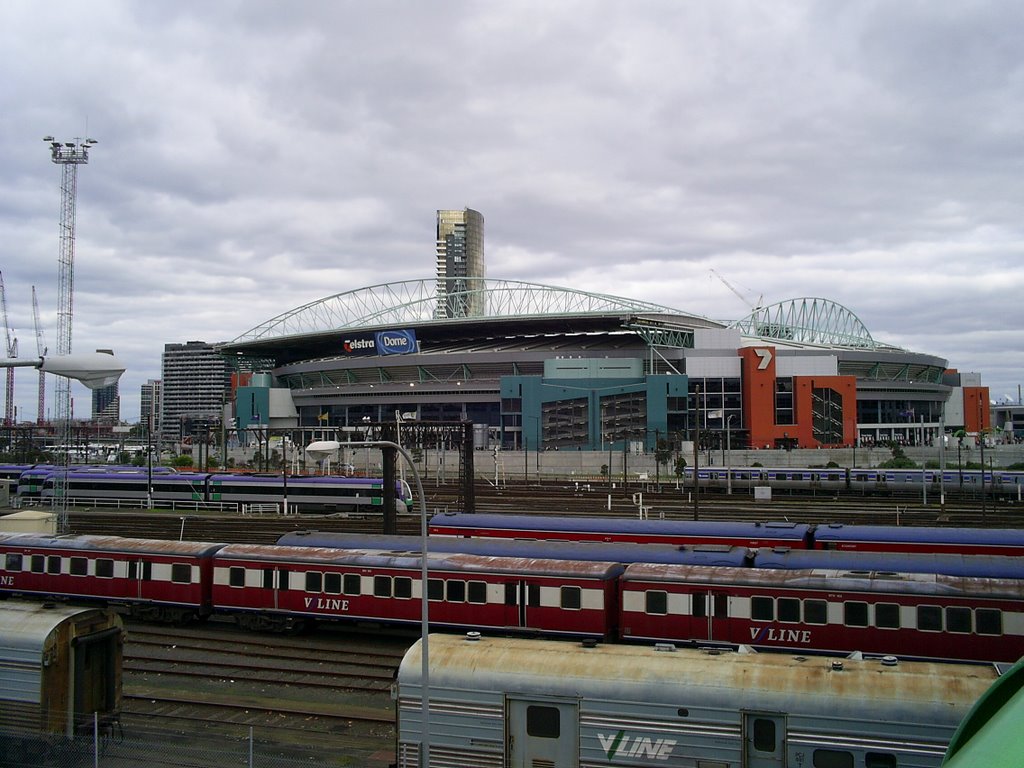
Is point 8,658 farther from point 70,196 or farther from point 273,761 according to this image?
point 70,196

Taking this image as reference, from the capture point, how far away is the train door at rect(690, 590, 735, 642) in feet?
66.8

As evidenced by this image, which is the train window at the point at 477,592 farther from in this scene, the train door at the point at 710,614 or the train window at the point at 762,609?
the train window at the point at 762,609

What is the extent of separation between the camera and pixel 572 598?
21.5 m

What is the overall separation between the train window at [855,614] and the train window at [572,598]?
635 centimetres

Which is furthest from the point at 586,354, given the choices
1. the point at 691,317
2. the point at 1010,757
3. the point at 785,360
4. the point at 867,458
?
the point at 1010,757

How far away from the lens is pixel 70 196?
102 meters

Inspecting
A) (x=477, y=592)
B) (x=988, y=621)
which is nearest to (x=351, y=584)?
(x=477, y=592)

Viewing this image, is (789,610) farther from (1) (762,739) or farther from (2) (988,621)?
(1) (762,739)

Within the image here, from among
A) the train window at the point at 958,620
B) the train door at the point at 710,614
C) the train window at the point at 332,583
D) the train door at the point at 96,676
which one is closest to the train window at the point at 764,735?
the train door at the point at 710,614

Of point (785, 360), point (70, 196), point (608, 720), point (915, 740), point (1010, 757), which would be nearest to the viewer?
point (1010, 757)

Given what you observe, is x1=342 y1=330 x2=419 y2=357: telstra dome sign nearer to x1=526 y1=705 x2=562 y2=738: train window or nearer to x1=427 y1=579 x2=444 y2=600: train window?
x1=427 y1=579 x2=444 y2=600: train window

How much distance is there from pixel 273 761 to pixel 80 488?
59.9m

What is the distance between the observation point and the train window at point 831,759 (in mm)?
11826

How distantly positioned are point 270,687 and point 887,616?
49.8 ft
